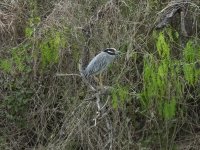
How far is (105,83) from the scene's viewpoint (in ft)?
13.5

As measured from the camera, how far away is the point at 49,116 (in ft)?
14.9

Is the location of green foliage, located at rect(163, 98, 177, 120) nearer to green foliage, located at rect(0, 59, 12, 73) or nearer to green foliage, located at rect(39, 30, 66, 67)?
green foliage, located at rect(39, 30, 66, 67)

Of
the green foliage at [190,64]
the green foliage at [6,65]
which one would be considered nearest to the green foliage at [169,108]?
the green foliage at [190,64]

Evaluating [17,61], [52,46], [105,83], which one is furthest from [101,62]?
[17,61]

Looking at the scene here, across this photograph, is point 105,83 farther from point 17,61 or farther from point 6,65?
point 6,65

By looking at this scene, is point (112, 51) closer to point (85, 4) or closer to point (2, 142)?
point (85, 4)

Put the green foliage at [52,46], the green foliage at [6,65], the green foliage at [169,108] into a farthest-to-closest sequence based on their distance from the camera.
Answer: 1. the green foliage at [6,65]
2. the green foliage at [52,46]
3. the green foliage at [169,108]

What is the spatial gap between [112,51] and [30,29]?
1047 mm

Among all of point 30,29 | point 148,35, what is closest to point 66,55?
point 30,29

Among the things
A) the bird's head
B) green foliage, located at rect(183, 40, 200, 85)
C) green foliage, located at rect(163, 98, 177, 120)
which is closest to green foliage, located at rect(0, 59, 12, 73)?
the bird's head

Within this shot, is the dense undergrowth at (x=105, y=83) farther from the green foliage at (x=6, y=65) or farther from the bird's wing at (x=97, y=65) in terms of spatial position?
the bird's wing at (x=97, y=65)

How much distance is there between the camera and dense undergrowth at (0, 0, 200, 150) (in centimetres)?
367

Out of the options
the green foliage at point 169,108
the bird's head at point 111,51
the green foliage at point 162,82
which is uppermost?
the bird's head at point 111,51

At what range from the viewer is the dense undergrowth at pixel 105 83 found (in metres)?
3.67
